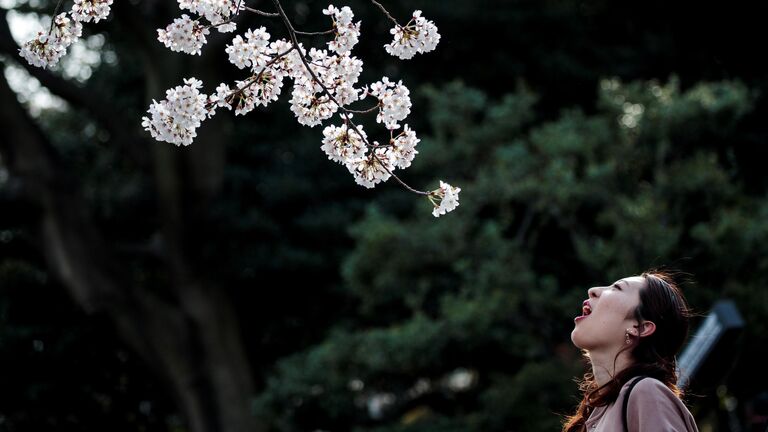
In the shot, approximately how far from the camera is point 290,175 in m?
9.18

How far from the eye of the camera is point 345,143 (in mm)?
2523

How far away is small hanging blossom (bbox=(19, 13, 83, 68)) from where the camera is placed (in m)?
2.50

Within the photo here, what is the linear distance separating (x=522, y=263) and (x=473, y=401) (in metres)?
1.76

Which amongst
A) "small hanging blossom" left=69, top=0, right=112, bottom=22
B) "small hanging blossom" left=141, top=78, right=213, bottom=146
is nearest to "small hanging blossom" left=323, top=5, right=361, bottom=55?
"small hanging blossom" left=141, top=78, right=213, bottom=146

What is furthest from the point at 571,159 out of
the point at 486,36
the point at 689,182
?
the point at 486,36

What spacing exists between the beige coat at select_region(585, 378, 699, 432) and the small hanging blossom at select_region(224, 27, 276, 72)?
123cm

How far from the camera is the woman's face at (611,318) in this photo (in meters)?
2.00

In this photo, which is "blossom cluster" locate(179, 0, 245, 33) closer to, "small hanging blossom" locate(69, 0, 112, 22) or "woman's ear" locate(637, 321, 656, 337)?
"small hanging blossom" locate(69, 0, 112, 22)

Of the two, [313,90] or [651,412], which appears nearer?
[651,412]

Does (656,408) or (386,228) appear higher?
(386,228)

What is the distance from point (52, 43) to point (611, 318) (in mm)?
1541

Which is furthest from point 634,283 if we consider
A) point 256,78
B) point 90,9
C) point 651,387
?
point 90,9

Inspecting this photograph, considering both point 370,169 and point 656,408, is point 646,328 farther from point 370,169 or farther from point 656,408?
point 370,169

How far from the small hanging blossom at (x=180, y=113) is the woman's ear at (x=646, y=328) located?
3.78ft
